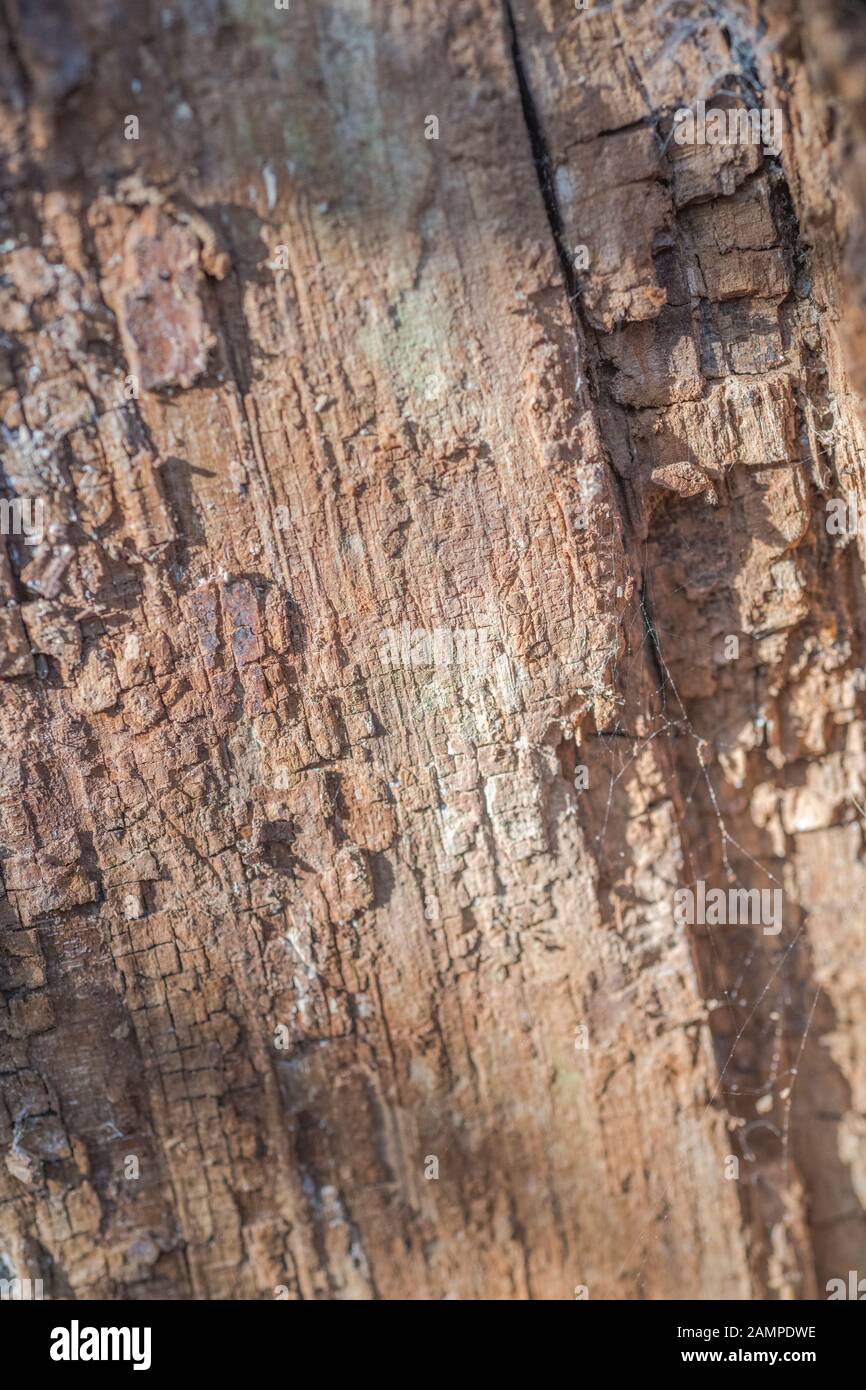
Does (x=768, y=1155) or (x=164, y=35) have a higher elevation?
(x=164, y=35)

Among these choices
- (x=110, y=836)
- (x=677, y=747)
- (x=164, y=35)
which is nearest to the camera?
(x=164, y=35)

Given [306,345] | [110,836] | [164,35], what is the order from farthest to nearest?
[110,836]
[306,345]
[164,35]

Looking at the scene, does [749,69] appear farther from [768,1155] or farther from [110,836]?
[768,1155]

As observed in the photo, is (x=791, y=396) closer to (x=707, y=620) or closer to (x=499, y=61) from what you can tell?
(x=707, y=620)

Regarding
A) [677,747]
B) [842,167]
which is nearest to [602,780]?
[677,747]

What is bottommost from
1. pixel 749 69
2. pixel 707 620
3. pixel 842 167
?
pixel 707 620
